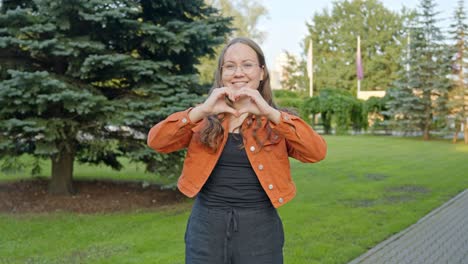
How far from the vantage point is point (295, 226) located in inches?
291

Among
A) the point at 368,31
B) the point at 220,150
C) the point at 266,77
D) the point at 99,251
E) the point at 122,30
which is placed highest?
the point at 368,31

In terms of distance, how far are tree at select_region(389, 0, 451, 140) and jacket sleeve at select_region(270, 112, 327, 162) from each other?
28.9 metres

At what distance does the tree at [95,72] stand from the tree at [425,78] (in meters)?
23.3

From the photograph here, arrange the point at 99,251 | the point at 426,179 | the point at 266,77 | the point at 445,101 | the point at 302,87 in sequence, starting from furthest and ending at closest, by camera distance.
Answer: the point at 302,87, the point at 445,101, the point at 426,179, the point at 99,251, the point at 266,77

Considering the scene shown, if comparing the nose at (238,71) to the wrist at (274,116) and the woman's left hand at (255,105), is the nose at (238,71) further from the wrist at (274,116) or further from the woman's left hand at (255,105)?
the wrist at (274,116)

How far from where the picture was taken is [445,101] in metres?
28.9

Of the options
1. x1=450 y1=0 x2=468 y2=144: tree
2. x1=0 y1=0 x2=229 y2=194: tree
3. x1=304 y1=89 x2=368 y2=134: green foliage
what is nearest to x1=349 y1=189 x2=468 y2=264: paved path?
x1=0 y1=0 x2=229 y2=194: tree

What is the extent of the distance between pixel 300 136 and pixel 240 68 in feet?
1.36

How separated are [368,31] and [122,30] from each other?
204 feet

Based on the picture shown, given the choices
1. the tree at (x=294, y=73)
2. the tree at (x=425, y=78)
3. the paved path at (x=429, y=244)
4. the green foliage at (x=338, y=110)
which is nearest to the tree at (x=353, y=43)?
the tree at (x=294, y=73)

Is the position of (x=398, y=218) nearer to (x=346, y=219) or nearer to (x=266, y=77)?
(x=346, y=219)

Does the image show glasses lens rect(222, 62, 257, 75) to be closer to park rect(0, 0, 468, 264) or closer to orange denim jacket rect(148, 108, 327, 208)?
orange denim jacket rect(148, 108, 327, 208)

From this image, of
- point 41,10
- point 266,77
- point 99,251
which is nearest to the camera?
point 266,77

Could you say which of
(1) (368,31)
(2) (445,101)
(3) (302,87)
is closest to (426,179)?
(2) (445,101)
